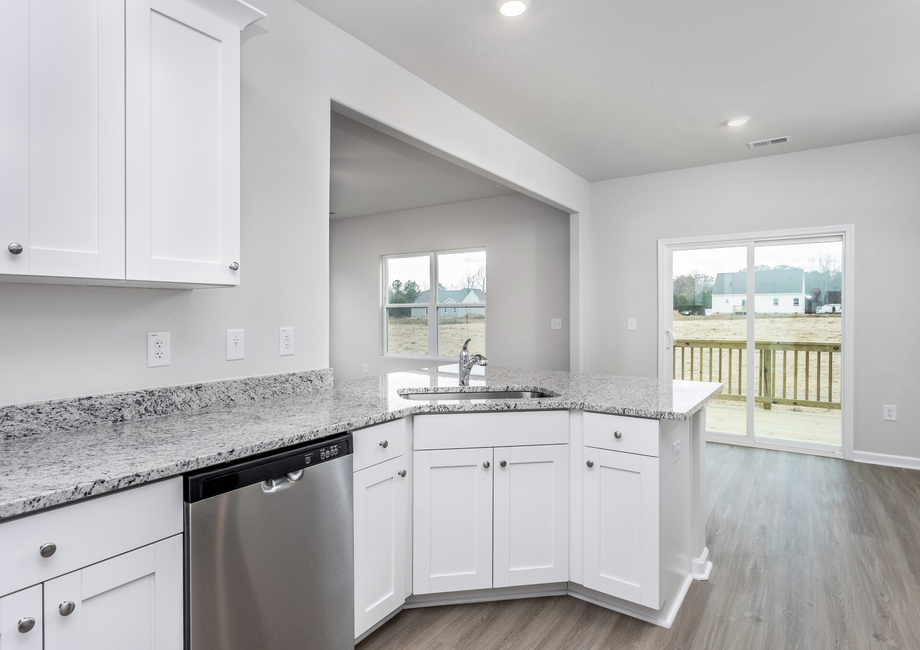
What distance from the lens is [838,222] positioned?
13.7ft

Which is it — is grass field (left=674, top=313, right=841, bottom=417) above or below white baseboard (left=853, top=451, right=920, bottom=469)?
above

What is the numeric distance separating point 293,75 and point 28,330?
140 centimetres

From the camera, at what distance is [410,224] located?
21.1ft

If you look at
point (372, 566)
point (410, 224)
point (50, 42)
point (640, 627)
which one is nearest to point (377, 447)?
point (372, 566)

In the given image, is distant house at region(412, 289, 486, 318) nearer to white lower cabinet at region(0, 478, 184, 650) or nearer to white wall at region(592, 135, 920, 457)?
white wall at region(592, 135, 920, 457)

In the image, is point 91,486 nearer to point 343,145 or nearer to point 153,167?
point 153,167

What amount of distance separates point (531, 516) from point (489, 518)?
0.18 metres

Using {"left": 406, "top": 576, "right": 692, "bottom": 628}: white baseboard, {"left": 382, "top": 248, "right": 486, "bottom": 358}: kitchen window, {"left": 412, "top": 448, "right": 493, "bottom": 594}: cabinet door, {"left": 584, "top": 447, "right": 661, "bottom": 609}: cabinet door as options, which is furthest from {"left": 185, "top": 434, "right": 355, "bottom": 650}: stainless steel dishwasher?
{"left": 382, "top": 248, "right": 486, "bottom": 358}: kitchen window

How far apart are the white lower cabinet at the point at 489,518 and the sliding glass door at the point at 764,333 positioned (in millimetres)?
3217

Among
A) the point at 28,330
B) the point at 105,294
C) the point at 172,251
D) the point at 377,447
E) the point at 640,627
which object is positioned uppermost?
the point at 172,251

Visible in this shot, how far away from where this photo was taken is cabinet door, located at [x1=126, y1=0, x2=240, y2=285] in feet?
4.65

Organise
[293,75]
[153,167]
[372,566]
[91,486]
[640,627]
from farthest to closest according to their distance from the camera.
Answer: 1. [293,75]
2. [640,627]
3. [372,566]
4. [153,167]
5. [91,486]

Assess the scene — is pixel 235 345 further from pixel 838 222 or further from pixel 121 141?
pixel 838 222

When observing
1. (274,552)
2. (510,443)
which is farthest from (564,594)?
(274,552)
